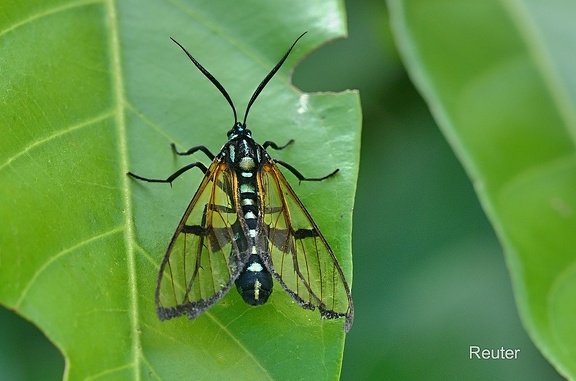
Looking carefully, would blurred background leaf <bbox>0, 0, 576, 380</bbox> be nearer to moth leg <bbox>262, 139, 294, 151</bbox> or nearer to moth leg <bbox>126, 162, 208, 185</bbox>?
moth leg <bbox>262, 139, 294, 151</bbox>

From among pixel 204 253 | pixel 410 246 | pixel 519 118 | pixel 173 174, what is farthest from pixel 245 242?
pixel 410 246

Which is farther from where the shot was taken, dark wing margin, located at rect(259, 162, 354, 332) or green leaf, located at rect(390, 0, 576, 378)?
dark wing margin, located at rect(259, 162, 354, 332)

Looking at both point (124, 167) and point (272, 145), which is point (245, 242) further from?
point (124, 167)

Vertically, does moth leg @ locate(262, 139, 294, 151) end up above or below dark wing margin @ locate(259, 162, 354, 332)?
above

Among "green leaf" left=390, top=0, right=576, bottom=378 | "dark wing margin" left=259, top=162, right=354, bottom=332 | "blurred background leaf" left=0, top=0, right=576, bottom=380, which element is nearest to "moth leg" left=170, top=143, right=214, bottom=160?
"dark wing margin" left=259, top=162, right=354, bottom=332

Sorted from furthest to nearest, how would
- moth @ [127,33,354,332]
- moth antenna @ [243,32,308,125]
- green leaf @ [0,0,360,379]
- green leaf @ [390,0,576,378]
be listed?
moth antenna @ [243,32,308,125]
moth @ [127,33,354,332]
green leaf @ [390,0,576,378]
green leaf @ [0,0,360,379]

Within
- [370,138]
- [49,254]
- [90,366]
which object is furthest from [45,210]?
[370,138]

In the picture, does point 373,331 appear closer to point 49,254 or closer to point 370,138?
point 370,138

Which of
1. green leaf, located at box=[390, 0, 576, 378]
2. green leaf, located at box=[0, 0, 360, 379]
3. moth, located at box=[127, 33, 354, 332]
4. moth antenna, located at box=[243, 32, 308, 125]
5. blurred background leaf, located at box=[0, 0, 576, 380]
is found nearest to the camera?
green leaf, located at box=[0, 0, 360, 379]
